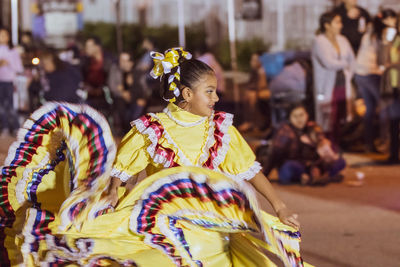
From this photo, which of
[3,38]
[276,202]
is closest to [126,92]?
[3,38]

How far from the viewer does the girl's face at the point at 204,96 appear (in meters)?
3.71

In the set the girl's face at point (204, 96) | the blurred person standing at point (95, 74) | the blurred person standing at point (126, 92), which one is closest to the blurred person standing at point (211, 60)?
the blurred person standing at point (126, 92)

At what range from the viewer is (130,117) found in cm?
1223

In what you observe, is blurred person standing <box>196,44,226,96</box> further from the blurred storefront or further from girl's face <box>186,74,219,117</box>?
girl's face <box>186,74,219,117</box>

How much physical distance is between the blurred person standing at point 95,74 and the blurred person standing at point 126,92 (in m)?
0.22

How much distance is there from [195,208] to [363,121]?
738 centimetres

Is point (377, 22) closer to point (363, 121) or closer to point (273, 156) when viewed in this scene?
point (363, 121)

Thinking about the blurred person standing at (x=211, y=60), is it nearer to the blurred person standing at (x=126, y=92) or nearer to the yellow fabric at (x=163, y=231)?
the blurred person standing at (x=126, y=92)

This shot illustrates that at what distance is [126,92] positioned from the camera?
12.3m

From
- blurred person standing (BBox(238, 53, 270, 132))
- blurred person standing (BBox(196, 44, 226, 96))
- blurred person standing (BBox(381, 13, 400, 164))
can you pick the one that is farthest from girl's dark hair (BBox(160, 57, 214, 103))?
blurred person standing (BBox(238, 53, 270, 132))

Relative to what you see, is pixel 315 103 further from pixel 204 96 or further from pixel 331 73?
pixel 204 96

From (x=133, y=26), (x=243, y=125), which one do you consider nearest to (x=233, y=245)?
(x=243, y=125)

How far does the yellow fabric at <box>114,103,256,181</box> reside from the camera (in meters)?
3.62

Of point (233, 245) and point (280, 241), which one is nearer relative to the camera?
point (280, 241)
